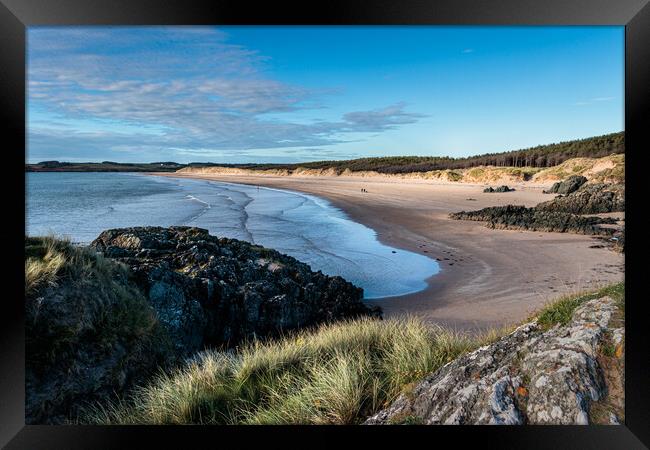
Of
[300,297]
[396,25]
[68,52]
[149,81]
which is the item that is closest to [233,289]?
[300,297]

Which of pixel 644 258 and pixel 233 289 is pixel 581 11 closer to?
pixel 644 258

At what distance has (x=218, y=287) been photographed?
516 cm

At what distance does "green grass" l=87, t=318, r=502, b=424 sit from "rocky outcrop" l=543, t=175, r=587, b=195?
13.9m

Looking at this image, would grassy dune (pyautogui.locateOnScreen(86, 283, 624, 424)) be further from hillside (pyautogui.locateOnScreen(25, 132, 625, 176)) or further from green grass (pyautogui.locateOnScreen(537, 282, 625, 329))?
hillside (pyautogui.locateOnScreen(25, 132, 625, 176))

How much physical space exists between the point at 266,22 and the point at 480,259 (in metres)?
8.54

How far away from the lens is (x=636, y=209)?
3355mm

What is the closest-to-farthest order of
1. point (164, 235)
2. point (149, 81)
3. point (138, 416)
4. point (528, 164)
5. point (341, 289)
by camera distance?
point (138, 416) → point (164, 235) → point (341, 289) → point (149, 81) → point (528, 164)

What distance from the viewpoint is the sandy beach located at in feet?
23.2

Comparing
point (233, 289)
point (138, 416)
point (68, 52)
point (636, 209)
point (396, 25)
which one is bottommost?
point (138, 416)

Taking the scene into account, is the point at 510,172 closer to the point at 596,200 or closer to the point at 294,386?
the point at 596,200

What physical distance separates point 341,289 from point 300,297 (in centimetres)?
114

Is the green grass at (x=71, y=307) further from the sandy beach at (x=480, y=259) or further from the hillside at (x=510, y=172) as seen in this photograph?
the hillside at (x=510, y=172)

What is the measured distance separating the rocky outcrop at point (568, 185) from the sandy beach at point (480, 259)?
46 centimetres

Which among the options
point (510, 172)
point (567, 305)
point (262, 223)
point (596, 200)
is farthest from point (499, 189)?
point (567, 305)
